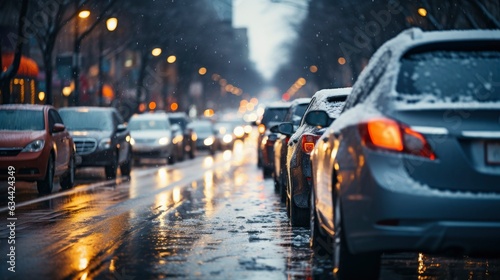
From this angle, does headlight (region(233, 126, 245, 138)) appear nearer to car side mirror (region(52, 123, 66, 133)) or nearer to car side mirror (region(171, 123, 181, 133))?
car side mirror (region(171, 123, 181, 133))

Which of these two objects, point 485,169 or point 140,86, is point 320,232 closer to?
point 485,169

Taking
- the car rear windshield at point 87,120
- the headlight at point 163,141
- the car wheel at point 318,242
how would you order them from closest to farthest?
the car wheel at point 318,242
the car rear windshield at point 87,120
the headlight at point 163,141

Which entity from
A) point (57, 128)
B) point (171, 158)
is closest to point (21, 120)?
point (57, 128)

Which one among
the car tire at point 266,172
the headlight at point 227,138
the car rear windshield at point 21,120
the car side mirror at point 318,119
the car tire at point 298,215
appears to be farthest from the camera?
the headlight at point 227,138

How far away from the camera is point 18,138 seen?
66.5 feet

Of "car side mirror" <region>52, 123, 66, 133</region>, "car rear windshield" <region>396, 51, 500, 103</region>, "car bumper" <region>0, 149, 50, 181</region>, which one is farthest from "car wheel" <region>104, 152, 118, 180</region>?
"car rear windshield" <region>396, 51, 500, 103</region>

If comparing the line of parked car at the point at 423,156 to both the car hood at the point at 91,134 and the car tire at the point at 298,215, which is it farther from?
the car hood at the point at 91,134

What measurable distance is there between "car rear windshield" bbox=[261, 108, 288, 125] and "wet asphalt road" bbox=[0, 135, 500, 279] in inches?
Result: 261

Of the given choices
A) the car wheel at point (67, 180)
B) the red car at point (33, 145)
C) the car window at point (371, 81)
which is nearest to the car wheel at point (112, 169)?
the car wheel at point (67, 180)

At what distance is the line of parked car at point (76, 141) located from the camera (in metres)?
20.2

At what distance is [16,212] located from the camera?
16312mm

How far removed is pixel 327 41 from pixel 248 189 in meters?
60.1

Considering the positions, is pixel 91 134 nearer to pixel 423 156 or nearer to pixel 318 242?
pixel 318 242

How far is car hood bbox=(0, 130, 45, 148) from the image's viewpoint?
20047 mm
